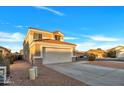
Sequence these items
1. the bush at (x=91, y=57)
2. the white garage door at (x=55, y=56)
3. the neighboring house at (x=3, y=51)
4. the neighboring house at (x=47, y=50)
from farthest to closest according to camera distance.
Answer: the white garage door at (x=55, y=56) → the neighboring house at (x=47, y=50) → the bush at (x=91, y=57) → the neighboring house at (x=3, y=51)

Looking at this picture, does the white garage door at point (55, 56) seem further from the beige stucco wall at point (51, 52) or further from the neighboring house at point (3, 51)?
the neighboring house at point (3, 51)

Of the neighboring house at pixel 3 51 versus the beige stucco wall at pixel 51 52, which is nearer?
the neighboring house at pixel 3 51

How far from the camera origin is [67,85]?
21.0ft

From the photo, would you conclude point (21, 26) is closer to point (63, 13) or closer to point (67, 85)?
point (63, 13)

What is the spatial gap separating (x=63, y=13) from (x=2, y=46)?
4279mm

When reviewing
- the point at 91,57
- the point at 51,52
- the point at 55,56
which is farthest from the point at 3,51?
the point at 91,57

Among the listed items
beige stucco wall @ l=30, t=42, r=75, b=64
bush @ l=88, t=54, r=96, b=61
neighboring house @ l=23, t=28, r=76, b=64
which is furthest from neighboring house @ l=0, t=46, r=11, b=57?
bush @ l=88, t=54, r=96, b=61

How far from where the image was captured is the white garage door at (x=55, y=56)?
12.1 m

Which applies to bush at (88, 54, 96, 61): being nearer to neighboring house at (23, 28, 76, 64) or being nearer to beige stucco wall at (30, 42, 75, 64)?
neighboring house at (23, 28, 76, 64)

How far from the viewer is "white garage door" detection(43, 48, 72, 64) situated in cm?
1211

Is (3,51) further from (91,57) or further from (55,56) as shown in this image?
Answer: (91,57)

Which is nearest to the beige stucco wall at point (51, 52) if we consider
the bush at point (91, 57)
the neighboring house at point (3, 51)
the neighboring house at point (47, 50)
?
the neighboring house at point (47, 50)

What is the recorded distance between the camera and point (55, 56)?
12.0 m
